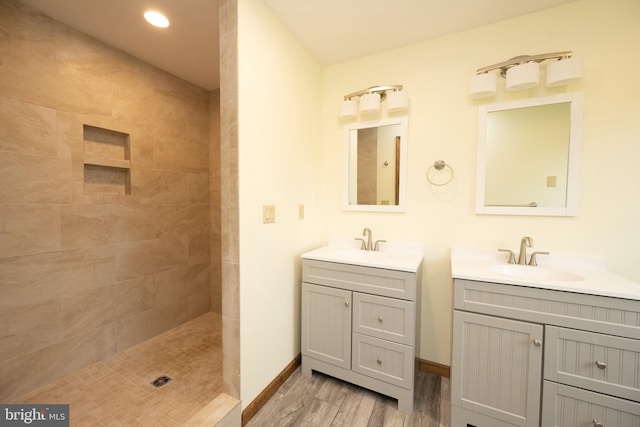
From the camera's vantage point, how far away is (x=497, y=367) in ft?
4.08

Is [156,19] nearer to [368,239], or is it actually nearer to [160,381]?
[368,239]

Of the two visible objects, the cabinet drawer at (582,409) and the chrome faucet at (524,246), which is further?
the chrome faucet at (524,246)

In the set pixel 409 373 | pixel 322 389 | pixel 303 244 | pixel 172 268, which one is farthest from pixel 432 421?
pixel 172 268

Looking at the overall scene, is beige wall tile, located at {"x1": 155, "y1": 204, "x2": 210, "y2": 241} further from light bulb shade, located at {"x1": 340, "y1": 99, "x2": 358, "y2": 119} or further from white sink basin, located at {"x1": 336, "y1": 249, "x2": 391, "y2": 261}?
light bulb shade, located at {"x1": 340, "y1": 99, "x2": 358, "y2": 119}

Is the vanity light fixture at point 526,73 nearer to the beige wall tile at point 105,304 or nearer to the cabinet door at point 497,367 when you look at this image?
the cabinet door at point 497,367

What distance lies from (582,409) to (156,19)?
3144mm

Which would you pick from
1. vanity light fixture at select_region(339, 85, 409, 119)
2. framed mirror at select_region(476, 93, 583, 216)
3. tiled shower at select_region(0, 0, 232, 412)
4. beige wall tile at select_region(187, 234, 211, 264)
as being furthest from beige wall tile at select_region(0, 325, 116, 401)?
framed mirror at select_region(476, 93, 583, 216)

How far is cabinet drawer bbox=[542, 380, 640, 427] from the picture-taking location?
105cm

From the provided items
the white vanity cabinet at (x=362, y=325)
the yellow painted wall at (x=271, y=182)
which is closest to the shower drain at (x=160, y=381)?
the yellow painted wall at (x=271, y=182)

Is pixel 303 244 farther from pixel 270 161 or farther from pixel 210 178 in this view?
pixel 210 178

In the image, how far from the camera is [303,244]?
1.96 m

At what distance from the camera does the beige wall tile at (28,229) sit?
1.47 metres

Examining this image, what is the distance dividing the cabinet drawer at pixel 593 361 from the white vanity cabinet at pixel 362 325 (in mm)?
608

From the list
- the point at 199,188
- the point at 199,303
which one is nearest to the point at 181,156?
the point at 199,188
